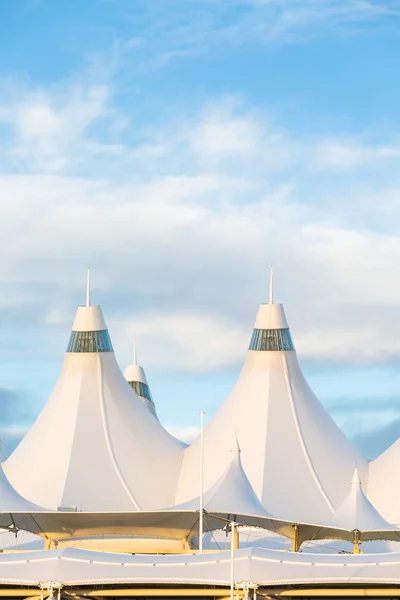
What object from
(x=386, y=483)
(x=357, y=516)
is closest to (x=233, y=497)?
(x=357, y=516)

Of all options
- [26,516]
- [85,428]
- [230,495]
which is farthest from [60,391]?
[230,495]

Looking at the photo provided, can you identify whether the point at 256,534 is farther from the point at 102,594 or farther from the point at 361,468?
the point at 102,594

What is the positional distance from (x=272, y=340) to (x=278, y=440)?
5007 mm

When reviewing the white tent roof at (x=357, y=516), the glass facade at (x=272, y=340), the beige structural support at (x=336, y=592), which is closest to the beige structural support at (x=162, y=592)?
the beige structural support at (x=336, y=592)

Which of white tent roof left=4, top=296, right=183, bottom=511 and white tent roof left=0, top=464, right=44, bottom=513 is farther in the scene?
white tent roof left=4, top=296, right=183, bottom=511

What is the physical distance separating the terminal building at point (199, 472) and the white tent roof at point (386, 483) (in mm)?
72

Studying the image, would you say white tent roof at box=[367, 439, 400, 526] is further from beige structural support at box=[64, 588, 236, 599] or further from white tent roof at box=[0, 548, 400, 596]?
beige structural support at box=[64, 588, 236, 599]

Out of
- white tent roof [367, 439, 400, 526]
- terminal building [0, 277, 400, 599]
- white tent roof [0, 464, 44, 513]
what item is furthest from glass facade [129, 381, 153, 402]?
white tent roof [0, 464, 44, 513]

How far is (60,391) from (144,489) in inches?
254

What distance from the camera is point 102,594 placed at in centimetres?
5075

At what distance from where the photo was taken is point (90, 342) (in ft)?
248

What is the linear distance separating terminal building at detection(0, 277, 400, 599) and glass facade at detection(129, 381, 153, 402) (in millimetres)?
18295

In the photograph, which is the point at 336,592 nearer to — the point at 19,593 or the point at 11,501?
the point at 19,593

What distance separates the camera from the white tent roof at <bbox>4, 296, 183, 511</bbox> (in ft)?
233
